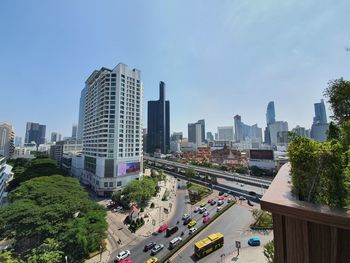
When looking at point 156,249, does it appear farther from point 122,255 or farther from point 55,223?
point 55,223

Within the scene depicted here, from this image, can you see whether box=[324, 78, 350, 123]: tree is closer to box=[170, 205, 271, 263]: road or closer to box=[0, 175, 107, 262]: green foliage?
box=[170, 205, 271, 263]: road

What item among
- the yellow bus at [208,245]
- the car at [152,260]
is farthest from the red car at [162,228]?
the yellow bus at [208,245]

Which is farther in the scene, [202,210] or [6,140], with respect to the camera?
[6,140]

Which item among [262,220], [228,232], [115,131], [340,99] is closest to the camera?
[340,99]

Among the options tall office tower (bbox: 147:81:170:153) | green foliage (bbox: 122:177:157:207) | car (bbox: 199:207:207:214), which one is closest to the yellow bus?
car (bbox: 199:207:207:214)

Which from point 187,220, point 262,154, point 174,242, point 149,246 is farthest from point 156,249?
point 262,154

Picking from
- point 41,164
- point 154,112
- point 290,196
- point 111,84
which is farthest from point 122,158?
point 154,112
